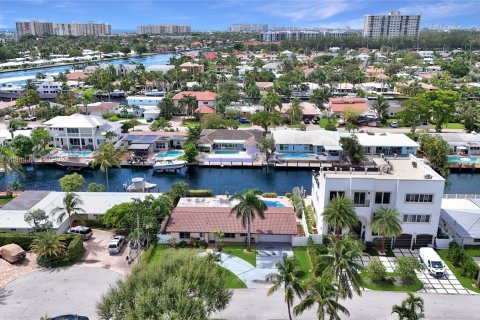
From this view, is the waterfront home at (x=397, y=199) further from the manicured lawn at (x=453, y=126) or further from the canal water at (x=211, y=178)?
the manicured lawn at (x=453, y=126)

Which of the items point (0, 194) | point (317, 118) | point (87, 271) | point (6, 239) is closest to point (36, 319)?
point (87, 271)

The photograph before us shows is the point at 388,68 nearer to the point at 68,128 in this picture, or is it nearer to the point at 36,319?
the point at 68,128

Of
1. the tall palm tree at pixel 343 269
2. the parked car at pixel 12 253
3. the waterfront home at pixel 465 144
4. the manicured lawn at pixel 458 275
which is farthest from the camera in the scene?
the waterfront home at pixel 465 144

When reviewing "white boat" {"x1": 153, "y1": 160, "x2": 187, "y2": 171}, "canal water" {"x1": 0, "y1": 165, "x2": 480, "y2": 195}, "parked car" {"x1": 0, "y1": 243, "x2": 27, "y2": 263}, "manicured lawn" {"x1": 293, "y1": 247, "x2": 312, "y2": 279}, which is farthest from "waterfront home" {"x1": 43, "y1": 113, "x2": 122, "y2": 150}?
"manicured lawn" {"x1": 293, "y1": 247, "x2": 312, "y2": 279}

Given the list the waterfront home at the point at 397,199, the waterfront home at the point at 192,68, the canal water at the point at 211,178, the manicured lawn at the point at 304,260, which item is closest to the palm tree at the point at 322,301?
the manicured lawn at the point at 304,260

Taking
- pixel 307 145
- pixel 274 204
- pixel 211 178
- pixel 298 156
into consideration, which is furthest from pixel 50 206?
pixel 307 145

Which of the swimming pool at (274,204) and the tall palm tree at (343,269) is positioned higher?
the tall palm tree at (343,269)

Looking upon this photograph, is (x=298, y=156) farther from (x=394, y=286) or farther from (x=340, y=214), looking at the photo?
(x=394, y=286)
